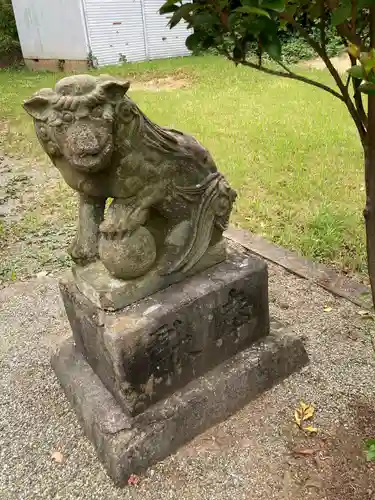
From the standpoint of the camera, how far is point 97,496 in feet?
6.83

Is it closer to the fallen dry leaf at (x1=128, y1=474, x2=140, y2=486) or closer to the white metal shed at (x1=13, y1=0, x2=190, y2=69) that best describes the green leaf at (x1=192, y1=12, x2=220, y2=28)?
the fallen dry leaf at (x1=128, y1=474, x2=140, y2=486)

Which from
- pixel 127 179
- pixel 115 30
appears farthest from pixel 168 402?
pixel 115 30

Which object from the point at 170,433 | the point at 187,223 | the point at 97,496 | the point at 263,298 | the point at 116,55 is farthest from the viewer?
the point at 116,55

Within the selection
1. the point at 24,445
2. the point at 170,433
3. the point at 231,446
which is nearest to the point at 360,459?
the point at 231,446

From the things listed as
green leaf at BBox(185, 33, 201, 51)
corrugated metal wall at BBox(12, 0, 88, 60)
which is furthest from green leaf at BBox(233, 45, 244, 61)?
corrugated metal wall at BBox(12, 0, 88, 60)

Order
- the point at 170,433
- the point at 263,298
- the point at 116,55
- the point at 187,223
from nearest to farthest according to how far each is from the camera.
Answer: the point at 170,433
the point at 187,223
the point at 263,298
the point at 116,55

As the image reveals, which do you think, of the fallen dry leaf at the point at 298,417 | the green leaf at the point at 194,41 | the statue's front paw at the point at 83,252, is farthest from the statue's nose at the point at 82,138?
the fallen dry leaf at the point at 298,417

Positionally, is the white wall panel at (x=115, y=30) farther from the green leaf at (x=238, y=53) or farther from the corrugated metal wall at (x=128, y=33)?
the green leaf at (x=238, y=53)

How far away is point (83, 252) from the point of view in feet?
7.93

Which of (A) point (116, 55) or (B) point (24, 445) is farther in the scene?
(A) point (116, 55)

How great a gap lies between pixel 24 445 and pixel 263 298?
142cm

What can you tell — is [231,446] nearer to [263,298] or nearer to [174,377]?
[174,377]

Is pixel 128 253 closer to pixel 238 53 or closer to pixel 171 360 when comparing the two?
pixel 171 360

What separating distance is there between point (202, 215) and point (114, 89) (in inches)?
31.1
